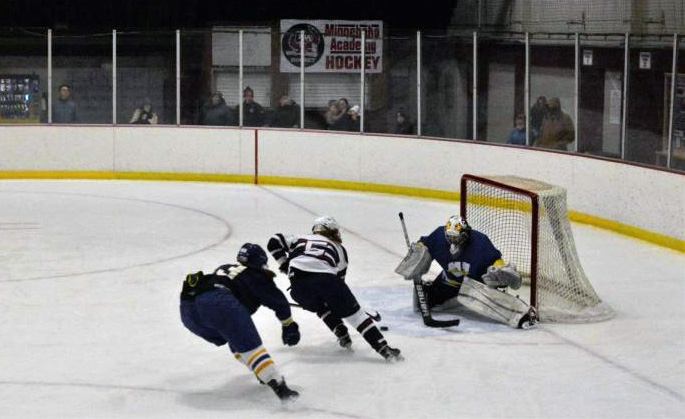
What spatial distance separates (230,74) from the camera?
17.1 meters

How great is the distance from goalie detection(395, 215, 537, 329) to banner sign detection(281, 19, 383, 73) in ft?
24.0

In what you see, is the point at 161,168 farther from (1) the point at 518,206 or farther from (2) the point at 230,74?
(1) the point at 518,206

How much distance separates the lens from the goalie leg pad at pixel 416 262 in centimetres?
905

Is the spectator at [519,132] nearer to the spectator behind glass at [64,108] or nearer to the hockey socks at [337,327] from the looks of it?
the spectator behind glass at [64,108]

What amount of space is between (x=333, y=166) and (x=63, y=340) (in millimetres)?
8180

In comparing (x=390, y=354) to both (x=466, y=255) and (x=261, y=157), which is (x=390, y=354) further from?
(x=261, y=157)

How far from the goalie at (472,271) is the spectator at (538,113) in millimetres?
5581

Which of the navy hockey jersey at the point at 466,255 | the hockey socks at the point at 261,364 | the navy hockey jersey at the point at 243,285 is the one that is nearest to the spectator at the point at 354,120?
the navy hockey jersey at the point at 466,255

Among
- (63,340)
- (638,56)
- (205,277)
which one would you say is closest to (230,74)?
(638,56)

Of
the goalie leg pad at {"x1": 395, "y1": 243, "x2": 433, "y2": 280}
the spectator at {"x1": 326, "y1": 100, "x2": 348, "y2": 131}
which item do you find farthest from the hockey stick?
the spectator at {"x1": 326, "y1": 100, "x2": 348, "y2": 131}

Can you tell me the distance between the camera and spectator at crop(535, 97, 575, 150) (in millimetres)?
14047

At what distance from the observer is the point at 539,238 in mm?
9664

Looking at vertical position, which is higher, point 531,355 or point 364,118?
point 364,118

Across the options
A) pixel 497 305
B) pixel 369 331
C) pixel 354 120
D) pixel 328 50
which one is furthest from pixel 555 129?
pixel 369 331
